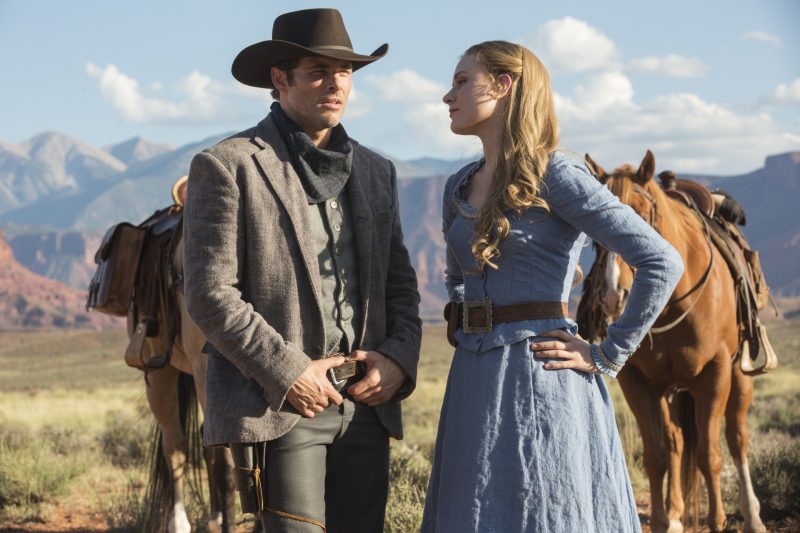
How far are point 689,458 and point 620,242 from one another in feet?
12.7

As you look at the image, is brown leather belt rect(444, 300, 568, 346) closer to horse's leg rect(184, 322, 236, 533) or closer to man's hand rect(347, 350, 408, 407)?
man's hand rect(347, 350, 408, 407)

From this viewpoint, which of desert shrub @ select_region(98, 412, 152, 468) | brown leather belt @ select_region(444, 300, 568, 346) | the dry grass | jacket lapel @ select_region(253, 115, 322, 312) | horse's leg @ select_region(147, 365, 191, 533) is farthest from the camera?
desert shrub @ select_region(98, 412, 152, 468)

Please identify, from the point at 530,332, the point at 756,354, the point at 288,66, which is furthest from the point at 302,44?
the point at 756,354

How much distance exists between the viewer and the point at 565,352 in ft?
9.10

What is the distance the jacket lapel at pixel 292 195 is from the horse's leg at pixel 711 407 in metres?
3.36

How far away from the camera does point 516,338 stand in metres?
2.80

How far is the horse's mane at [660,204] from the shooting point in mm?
5350

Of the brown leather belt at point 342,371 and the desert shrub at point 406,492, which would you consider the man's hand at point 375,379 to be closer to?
the brown leather belt at point 342,371

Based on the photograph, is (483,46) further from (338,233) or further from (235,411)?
(235,411)

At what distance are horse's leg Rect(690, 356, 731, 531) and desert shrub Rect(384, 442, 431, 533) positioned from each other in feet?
5.47

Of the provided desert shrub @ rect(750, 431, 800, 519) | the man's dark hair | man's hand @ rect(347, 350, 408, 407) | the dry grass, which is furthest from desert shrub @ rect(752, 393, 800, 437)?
the man's dark hair

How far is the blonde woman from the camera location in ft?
8.93

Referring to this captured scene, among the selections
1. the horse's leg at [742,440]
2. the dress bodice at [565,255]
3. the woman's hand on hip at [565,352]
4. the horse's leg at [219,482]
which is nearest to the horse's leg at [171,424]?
the horse's leg at [219,482]

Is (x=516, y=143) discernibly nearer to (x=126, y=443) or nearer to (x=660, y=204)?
(x=660, y=204)
